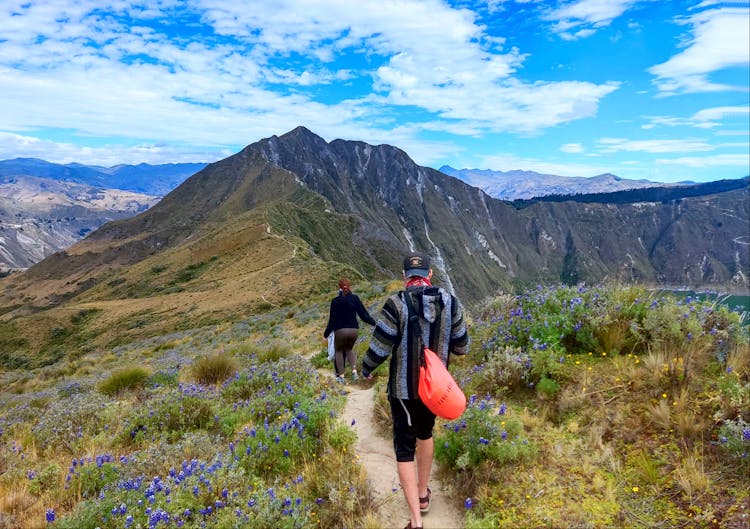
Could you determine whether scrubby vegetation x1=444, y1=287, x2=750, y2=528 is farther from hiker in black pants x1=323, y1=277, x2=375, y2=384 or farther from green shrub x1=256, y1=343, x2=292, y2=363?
green shrub x1=256, y1=343, x2=292, y2=363

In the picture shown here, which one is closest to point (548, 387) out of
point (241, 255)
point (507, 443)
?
point (507, 443)

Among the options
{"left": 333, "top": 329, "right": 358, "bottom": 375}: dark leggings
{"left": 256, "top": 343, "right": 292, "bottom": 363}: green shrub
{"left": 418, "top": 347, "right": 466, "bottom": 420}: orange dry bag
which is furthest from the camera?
{"left": 256, "top": 343, "right": 292, "bottom": 363}: green shrub

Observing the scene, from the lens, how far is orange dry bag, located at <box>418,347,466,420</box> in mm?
3531

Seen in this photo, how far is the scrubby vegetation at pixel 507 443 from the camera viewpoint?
3543mm

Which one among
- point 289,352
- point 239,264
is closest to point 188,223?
point 239,264

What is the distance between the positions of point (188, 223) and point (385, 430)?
122858 millimetres

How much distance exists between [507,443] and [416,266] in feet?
6.40

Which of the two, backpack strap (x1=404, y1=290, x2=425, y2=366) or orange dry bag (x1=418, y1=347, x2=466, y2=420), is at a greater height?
backpack strap (x1=404, y1=290, x2=425, y2=366)

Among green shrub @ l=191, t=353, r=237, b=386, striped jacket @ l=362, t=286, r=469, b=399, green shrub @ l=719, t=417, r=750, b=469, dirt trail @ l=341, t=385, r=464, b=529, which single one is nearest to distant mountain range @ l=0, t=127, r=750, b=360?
green shrub @ l=719, t=417, r=750, b=469

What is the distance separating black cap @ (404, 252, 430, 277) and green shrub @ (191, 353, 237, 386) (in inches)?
242

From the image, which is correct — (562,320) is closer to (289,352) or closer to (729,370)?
(729,370)

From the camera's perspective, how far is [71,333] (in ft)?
164

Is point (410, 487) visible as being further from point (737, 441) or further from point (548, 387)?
point (737, 441)

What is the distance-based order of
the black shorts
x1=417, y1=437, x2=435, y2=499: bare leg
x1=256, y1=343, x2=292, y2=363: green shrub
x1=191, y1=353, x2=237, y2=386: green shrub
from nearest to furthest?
the black shorts → x1=417, y1=437, x2=435, y2=499: bare leg → x1=191, y1=353, x2=237, y2=386: green shrub → x1=256, y1=343, x2=292, y2=363: green shrub
